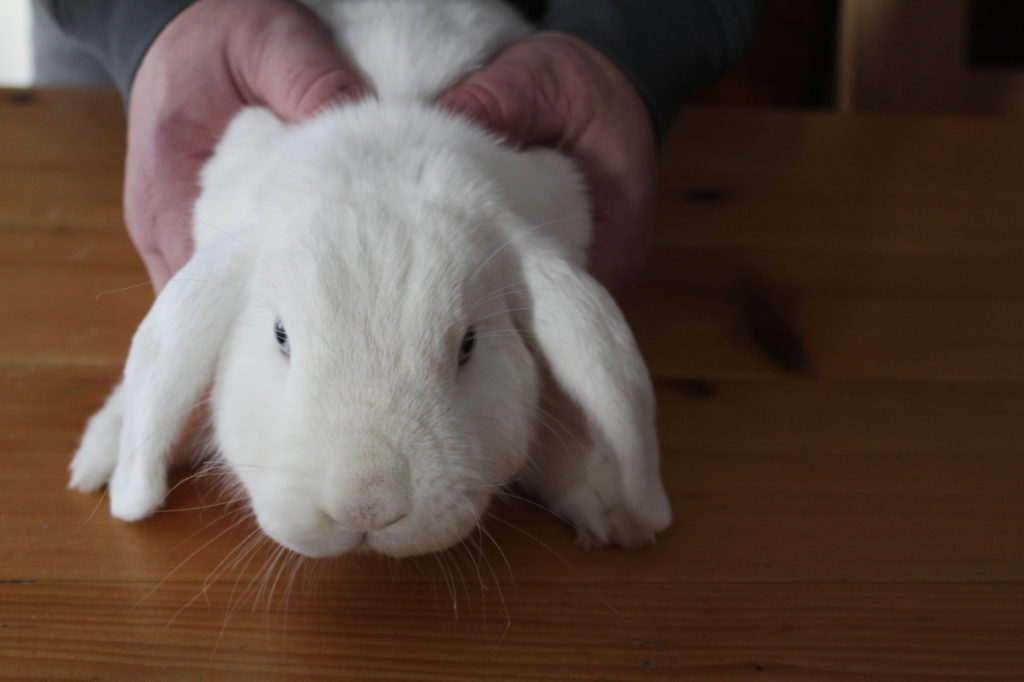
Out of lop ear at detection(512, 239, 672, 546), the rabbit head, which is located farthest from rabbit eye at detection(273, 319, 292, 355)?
lop ear at detection(512, 239, 672, 546)

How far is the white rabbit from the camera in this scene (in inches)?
42.4

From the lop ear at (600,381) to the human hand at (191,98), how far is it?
0.57 meters

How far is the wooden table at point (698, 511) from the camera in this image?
3.63 ft

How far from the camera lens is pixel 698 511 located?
1353mm

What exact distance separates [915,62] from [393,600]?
2541mm

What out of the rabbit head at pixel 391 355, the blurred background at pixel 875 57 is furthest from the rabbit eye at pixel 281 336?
the blurred background at pixel 875 57

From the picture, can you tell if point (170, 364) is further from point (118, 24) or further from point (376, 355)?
point (118, 24)

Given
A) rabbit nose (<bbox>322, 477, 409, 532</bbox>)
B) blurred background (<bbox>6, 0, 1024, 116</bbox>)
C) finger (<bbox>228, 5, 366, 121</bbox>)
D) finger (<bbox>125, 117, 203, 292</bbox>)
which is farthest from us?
blurred background (<bbox>6, 0, 1024, 116</bbox>)

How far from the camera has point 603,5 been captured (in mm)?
1912

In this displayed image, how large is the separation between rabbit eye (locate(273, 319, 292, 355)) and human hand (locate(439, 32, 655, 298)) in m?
0.60

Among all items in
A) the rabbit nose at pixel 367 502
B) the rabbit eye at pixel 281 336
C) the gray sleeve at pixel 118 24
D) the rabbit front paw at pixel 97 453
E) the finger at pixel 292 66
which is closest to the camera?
the rabbit nose at pixel 367 502

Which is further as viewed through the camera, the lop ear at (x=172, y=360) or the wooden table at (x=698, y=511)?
the lop ear at (x=172, y=360)

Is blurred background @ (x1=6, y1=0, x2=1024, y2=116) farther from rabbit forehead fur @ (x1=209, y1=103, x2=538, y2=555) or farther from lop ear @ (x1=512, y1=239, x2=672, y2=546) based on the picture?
lop ear @ (x1=512, y1=239, x2=672, y2=546)

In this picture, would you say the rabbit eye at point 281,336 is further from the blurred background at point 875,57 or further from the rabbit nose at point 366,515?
the blurred background at point 875,57
